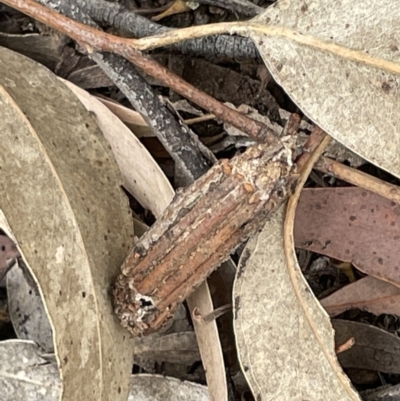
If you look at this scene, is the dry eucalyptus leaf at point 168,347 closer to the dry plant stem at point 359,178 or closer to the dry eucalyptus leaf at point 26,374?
the dry eucalyptus leaf at point 26,374

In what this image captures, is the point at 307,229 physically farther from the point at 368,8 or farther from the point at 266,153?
the point at 368,8

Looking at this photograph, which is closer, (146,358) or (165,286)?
(165,286)

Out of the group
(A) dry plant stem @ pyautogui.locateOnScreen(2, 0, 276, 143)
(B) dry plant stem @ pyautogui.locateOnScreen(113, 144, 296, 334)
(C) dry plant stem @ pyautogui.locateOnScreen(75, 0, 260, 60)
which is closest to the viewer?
(B) dry plant stem @ pyautogui.locateOnScreen(113, 144, 296, 334)

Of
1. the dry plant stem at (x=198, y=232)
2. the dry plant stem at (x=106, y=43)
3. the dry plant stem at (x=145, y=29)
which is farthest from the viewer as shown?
the dry plant stem at (x=145, y=29)

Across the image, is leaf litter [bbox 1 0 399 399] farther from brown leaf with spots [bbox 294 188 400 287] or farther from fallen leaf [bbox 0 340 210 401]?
fallen leaf [bbox 0 340 210 401]

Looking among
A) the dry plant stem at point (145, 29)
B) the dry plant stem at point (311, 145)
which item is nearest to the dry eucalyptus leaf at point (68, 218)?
the dry plant stem at point (145, 29)

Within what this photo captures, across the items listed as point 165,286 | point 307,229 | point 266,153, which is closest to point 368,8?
point 266,153

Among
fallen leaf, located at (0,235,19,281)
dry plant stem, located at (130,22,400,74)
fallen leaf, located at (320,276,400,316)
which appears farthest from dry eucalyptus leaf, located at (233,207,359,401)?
fallen leaf, located at (0,235,19,281)
